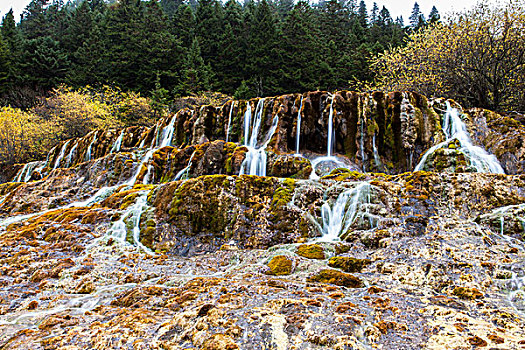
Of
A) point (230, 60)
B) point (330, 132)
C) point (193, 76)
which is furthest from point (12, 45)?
point (330, 132)

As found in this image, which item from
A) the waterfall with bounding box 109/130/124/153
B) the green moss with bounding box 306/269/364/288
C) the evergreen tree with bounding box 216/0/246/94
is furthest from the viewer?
the evergreen tree with bounding box 216/0/246/94

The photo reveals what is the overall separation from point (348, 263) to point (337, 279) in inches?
36.8

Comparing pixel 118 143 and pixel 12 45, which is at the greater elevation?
pixel 12 45

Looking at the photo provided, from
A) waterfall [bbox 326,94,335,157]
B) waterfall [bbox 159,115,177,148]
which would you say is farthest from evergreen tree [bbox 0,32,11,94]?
waterfall [bbox 326,94,335,157]

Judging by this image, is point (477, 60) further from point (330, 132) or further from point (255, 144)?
point (255, 144)

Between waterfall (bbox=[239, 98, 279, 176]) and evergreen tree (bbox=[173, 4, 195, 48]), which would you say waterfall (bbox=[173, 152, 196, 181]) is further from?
evergreen tree (bbox=[173, 4, 195, 48])

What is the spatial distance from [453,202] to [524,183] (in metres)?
1.75

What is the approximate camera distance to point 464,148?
12.0 metres

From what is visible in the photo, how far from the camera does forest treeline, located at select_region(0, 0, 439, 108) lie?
119ft

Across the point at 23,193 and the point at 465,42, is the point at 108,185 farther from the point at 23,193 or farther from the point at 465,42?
the point at 465,42

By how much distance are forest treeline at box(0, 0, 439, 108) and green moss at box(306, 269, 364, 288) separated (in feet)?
100

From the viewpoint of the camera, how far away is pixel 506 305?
4.32 m

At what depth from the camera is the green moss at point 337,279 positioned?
5.34m

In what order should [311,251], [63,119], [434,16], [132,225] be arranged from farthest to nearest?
[434,16], [63,119], [132,225], [311,251]
